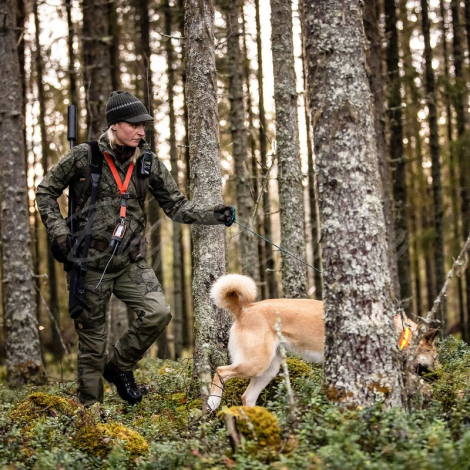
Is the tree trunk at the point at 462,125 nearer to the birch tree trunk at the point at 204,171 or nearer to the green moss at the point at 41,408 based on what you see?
the birch tree trunk at the point at 204,171

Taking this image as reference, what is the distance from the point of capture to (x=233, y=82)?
1280cm

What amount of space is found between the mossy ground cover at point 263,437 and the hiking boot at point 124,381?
0.65 m

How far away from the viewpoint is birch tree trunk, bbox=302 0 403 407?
4609 millimetres

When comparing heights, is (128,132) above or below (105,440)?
above

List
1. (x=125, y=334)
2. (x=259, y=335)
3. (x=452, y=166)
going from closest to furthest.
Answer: (x=259, y=335)
(x=125, y=334)
(x=452, y=166)

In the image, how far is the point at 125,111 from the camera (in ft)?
20.8

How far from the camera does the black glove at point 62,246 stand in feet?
20.1

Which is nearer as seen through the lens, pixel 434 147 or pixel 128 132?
pixel 128 132

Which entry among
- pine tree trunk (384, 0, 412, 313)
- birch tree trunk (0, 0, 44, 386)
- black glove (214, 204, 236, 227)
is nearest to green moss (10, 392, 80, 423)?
black glove (214, 204, 236, 227)

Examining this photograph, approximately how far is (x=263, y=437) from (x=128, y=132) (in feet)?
11.5

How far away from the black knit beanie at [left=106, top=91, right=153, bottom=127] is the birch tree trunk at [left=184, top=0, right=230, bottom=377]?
749mm

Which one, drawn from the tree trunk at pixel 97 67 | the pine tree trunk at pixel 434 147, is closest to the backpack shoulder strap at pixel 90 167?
the tree trunk at pixel 97 67

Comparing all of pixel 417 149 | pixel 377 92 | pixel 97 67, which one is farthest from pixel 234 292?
pixel 417 149

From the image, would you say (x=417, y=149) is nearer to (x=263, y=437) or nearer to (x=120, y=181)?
(x=120, y=181)
